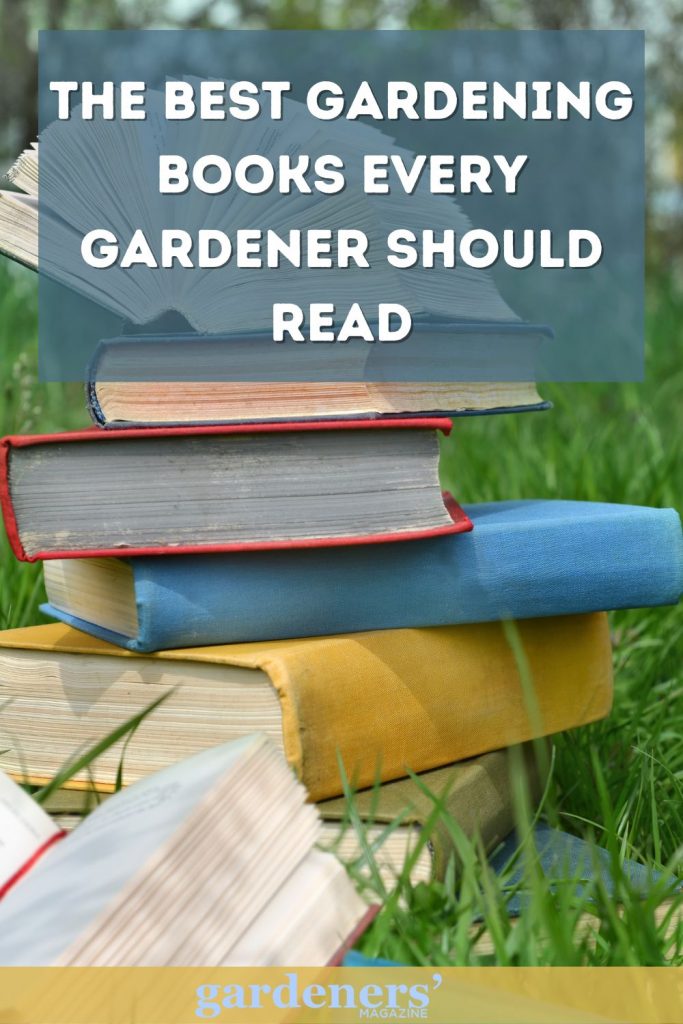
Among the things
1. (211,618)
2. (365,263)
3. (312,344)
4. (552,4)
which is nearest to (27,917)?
(211,618)

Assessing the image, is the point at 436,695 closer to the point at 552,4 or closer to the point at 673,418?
the point at 673,418

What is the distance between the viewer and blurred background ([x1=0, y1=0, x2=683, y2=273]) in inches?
234

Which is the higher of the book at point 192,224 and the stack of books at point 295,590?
the book at point 192,224

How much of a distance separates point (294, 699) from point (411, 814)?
7.1 inches

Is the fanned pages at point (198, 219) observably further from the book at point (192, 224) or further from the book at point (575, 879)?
the book at point (575, 879)

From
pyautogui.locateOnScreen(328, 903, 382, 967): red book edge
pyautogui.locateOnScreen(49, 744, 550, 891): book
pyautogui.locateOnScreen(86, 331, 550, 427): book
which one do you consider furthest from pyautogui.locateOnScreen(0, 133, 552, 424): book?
pyautogui.locateOnScreen(328, 903, 382, 967): red book edge

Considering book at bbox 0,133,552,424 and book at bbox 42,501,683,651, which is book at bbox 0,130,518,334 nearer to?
book at bbox 0,133,552,424

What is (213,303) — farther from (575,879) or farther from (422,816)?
(575,879)

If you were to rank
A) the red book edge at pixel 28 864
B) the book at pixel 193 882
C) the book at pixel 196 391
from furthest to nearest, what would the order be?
the book at pixel 196 391
the red book edge at pixel 28 864
the book at pixel 193 882

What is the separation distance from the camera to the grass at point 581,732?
110 cm

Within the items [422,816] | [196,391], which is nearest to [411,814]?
[422,816]

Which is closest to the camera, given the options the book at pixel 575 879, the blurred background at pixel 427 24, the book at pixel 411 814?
the book at pixel 575 879

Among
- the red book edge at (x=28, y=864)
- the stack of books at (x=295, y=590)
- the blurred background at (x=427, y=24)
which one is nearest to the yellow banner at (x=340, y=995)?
the red book edge at (x=28, y=864)

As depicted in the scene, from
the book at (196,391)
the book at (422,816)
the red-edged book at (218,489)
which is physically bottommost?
the book at (422,816)
